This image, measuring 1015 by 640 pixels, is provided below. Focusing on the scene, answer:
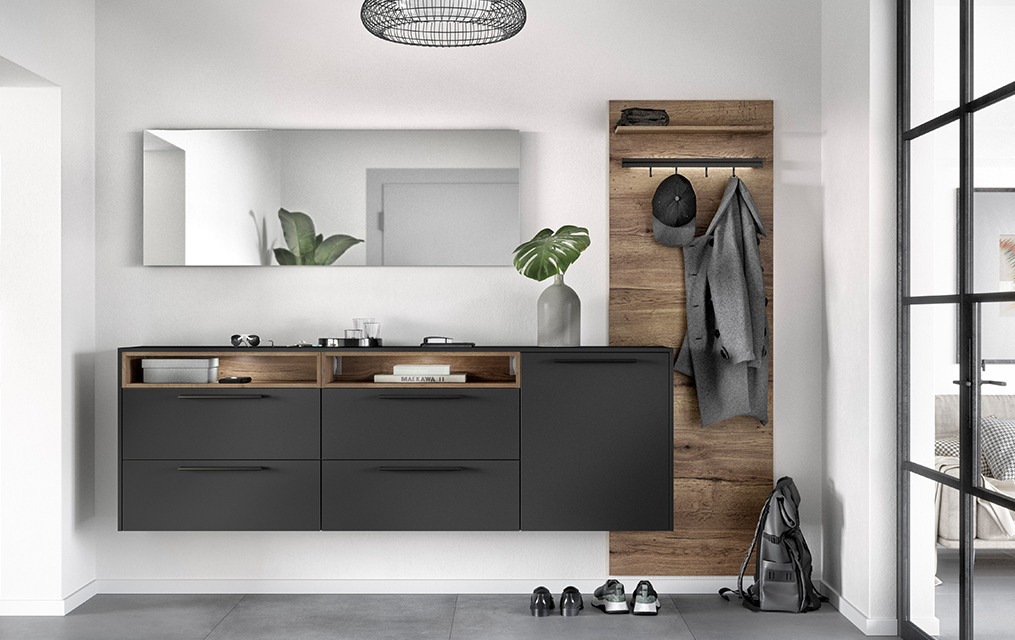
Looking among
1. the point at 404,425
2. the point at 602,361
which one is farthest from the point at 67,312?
the point at 602,361

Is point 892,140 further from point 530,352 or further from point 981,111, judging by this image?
point 530,352

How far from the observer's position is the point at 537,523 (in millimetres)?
3094

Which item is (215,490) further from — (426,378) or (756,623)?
(756,623)

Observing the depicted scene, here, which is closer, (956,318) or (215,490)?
(956,318)

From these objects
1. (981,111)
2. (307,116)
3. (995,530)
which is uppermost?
(307,116)

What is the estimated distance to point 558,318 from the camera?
10.5ft

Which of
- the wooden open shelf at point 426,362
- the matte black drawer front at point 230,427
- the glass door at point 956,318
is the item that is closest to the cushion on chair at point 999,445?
the glass door at point 956,318

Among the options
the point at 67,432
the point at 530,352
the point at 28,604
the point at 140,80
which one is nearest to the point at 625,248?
the point at 530,352

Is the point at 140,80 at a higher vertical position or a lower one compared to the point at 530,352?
higher

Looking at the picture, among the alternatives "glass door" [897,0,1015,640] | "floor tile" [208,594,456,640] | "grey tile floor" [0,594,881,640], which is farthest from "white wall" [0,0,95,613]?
"glass door" [897,0,1015,640]

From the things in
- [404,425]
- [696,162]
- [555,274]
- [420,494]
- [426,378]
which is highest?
[696,162]

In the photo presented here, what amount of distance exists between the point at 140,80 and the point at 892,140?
129 inches

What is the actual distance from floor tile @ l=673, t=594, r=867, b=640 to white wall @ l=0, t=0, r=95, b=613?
2.65 meters

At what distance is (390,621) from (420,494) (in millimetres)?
528
